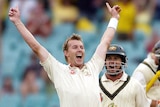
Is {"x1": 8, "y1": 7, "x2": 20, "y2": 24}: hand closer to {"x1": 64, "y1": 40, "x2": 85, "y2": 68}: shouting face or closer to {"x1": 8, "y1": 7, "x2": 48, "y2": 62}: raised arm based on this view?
{"x1": 8, "y1": 7, "x2": 48, "y2": 62}: raised arm

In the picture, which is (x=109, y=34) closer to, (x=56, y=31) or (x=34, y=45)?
(x=34, y=45)

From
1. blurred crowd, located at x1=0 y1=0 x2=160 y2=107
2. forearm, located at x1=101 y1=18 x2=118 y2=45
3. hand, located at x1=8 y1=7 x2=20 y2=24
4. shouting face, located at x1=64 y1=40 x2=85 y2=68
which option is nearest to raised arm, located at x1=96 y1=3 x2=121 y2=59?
forearm, located at x1=101 y1=18 x2=118 y2=45

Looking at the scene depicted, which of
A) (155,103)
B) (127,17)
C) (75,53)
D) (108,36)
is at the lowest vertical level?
(155,103)

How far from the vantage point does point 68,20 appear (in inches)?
604

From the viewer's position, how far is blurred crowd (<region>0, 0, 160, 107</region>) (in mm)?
14656

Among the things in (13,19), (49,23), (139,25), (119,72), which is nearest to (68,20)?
(49,23)

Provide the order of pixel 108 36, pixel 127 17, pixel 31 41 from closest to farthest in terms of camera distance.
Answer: pixel 31 41 < pixel 108 36 < pixel 127 17

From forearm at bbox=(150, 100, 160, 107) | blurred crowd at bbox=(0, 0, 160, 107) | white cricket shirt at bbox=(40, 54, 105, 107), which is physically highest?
blurred crowd at bbox=(0, 0, 160, 107)

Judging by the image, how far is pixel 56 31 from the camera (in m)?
15.3

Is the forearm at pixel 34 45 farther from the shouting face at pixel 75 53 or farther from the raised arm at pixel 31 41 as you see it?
the shouting face at pixel 75 53

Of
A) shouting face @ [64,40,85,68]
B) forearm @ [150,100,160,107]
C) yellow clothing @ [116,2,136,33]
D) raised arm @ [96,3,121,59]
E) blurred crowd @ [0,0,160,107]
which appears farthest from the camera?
yellow clothing @ [116,2,136,33]

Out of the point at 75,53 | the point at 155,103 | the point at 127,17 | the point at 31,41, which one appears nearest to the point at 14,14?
the point at 31,41

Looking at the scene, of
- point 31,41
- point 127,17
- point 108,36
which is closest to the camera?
point 31,41

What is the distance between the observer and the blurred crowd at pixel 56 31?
577 inches
